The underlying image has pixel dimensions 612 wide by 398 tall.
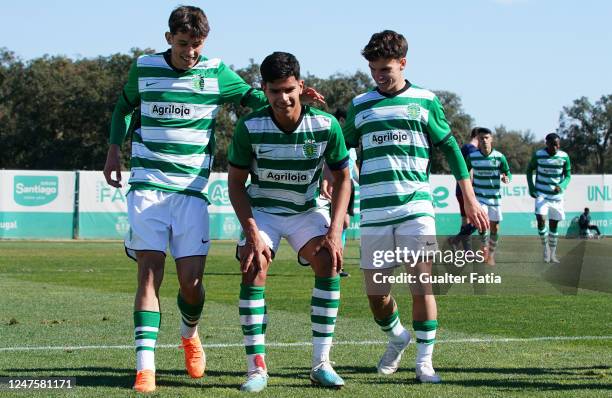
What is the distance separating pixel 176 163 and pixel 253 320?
1125 mm

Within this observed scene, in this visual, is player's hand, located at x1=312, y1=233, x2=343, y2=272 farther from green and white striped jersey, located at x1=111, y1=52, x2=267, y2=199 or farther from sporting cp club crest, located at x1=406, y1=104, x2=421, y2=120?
sporting cp club crest, located at x1=406, y1=104, x2=421, y2=120

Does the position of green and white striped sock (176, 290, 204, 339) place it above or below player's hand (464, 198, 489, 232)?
below

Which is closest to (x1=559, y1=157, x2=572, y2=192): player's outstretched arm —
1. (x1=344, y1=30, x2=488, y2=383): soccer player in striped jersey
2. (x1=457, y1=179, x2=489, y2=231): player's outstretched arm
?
(x1=344, y1=30, x2=488, y2=383): soccer player in striped jersey

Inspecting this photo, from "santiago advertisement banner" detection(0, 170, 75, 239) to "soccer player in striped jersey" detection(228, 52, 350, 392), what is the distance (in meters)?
28.3

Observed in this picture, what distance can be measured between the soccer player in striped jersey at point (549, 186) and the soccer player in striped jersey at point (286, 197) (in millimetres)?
14536

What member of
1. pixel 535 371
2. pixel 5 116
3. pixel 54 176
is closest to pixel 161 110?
pixel 535 371

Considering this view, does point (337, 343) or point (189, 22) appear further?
point (337, 343)

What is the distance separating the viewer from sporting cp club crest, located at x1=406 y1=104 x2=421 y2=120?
6.82 m

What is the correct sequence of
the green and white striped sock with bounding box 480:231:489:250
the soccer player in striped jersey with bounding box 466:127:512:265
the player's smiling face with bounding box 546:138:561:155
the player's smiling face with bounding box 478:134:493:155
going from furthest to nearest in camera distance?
the player's smiling face with bounding box 546:138:561:155, the soccer player in striped jersey with bounding box 466:127:512:265, the player's smiling face with bounding box 478:134:493:155, the green and white striped sock with bounding box 480:231:489:250

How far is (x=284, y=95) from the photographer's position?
623 cm

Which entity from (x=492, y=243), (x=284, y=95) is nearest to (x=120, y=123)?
(x=284, y=95)

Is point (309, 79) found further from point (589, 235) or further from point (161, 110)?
point (161, 110)

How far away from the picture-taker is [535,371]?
691 centimetres

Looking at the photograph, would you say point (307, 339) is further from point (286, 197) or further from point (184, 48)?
point (184, 48)
